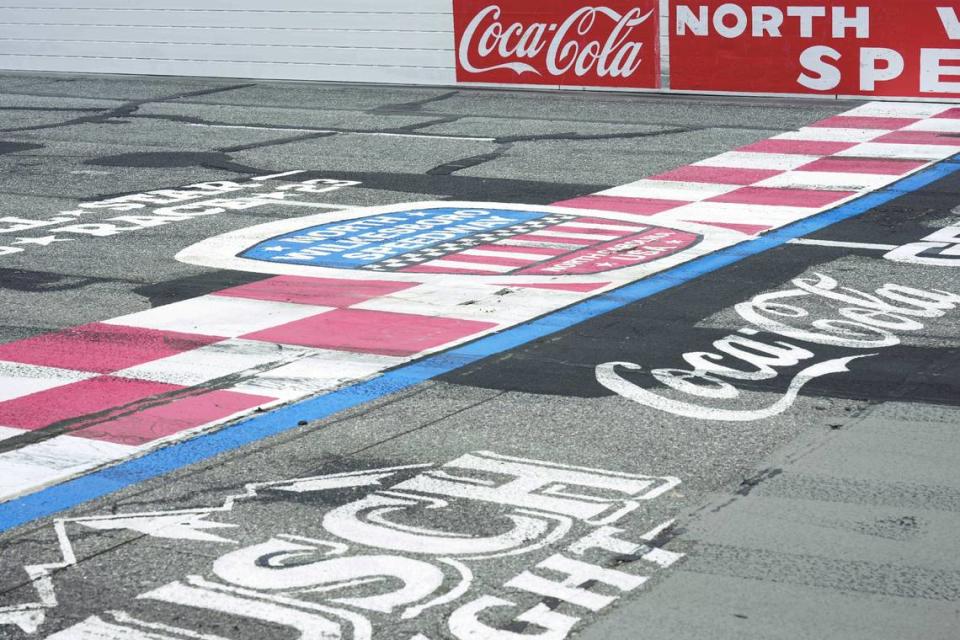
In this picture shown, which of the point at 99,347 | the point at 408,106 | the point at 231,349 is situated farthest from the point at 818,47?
the point at 99,347

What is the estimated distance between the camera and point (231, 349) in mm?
8562

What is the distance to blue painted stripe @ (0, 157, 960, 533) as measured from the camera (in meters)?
6.37

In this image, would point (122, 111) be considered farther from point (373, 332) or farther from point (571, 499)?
point (571, 499)

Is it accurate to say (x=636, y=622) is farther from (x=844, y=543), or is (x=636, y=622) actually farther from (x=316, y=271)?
(x=316, y=271)

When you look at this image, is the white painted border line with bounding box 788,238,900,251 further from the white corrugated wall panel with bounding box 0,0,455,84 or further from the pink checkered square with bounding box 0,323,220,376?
the white corrugated wall panel with bounding box 0,0,455,84

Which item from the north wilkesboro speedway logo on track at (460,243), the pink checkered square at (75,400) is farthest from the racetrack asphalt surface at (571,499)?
the pink checkered square at (75,400)

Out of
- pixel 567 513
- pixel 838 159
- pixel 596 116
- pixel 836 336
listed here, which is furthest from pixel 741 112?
pixel 567 513

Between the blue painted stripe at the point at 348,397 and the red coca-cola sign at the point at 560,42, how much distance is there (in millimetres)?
8132

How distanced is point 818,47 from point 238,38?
31.2 feet

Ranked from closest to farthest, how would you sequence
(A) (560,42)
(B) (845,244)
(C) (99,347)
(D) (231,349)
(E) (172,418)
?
(E) (172,418) < (D) (231,349) < (C) (99,347) < (B) (845,244) < (A) (560,42)

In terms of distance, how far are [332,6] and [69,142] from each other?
5.88m

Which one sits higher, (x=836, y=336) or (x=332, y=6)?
(x=332, y=6)

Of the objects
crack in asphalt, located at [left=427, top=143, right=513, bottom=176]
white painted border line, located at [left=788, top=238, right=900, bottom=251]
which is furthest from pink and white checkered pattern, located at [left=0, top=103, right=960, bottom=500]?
crack in asphalt, located at [left=427, top=143, right=513, bottom=176]

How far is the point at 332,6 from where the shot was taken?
21953 millimetres
